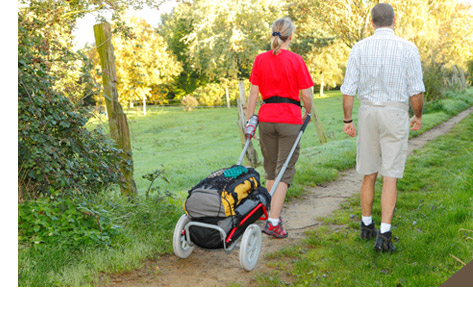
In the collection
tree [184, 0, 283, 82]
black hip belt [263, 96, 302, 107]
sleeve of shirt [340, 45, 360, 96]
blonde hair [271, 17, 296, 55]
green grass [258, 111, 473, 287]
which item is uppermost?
tree [184, 0, 283, 82]

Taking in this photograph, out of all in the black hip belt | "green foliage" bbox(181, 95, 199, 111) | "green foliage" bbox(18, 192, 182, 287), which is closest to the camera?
"green foliage" bbox(18, 192, 182, 287)

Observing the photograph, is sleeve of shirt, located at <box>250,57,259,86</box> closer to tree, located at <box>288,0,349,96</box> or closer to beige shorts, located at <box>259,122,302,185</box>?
beige shorts, located at <box>259,122,302,185</box>

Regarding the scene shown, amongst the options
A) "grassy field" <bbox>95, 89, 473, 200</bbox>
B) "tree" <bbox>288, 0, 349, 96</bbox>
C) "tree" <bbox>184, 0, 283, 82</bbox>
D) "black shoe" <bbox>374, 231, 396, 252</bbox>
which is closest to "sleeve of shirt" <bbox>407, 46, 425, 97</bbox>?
"black shoe" <bbox>374, 231, 396, 252</bbox>

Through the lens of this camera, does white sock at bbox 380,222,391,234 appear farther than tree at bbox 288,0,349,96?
No

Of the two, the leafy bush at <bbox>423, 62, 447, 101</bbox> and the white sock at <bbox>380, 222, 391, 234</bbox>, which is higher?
the leafy bush at <bbox>423, 62, 447, 101</bbox>

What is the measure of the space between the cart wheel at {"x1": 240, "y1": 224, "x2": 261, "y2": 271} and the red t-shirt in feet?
3.73

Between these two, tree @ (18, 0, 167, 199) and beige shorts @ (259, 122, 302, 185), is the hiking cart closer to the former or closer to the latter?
beige shorts @ (259, 122, 302, 185)

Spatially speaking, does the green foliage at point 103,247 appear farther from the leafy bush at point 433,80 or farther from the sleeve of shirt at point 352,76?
the leafy bush at point 433,80

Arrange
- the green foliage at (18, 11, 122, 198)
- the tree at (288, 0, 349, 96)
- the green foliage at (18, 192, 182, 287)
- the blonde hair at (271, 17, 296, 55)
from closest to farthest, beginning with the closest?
the green foliage at (18, 192, 182, 287)
the green foliage at (18, 11, 122, 198)
the blonde hair at (271, 17, 296, 55)
the tree at (288, 0, 349, 96)

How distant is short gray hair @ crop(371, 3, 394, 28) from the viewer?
3.91 meters

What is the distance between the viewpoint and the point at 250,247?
3.88 m

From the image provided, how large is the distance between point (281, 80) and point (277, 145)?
2.16 feet
